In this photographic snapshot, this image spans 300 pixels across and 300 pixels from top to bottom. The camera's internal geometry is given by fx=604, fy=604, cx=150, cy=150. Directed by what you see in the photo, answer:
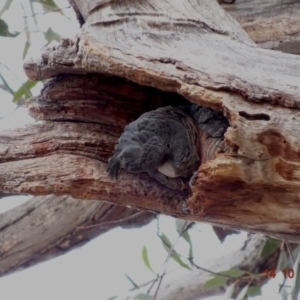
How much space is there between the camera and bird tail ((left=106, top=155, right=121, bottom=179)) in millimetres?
1146

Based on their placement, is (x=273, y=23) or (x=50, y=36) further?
(x=50, y=36)

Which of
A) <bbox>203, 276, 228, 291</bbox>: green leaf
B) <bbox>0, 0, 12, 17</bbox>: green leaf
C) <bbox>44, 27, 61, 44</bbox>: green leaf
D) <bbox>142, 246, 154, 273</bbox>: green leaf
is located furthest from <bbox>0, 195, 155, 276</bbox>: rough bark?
<bbox>0, 0, 12, 17</bbox>: green leaf

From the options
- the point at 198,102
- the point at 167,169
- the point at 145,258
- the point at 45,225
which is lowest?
the point at 145,258

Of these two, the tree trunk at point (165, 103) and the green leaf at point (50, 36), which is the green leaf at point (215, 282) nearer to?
the tree trunk at point (165, 103)

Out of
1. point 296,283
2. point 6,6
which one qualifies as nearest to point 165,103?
point 296,283

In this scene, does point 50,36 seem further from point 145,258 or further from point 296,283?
point 296,283

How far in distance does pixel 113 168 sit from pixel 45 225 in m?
0.87

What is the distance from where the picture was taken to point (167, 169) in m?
1.17

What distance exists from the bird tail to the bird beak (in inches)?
3.2

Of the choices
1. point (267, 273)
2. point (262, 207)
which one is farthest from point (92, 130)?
point (267, 273)

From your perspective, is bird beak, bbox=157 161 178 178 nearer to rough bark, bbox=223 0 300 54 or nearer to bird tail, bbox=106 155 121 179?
bird tail, bbox=106 155 121 179

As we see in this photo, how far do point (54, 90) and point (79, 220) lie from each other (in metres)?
0.84

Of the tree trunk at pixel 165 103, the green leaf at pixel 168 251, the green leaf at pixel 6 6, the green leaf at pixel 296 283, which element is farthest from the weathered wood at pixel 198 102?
the green leaf at pixel 6 6

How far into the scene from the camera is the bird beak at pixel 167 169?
45.8 inches
